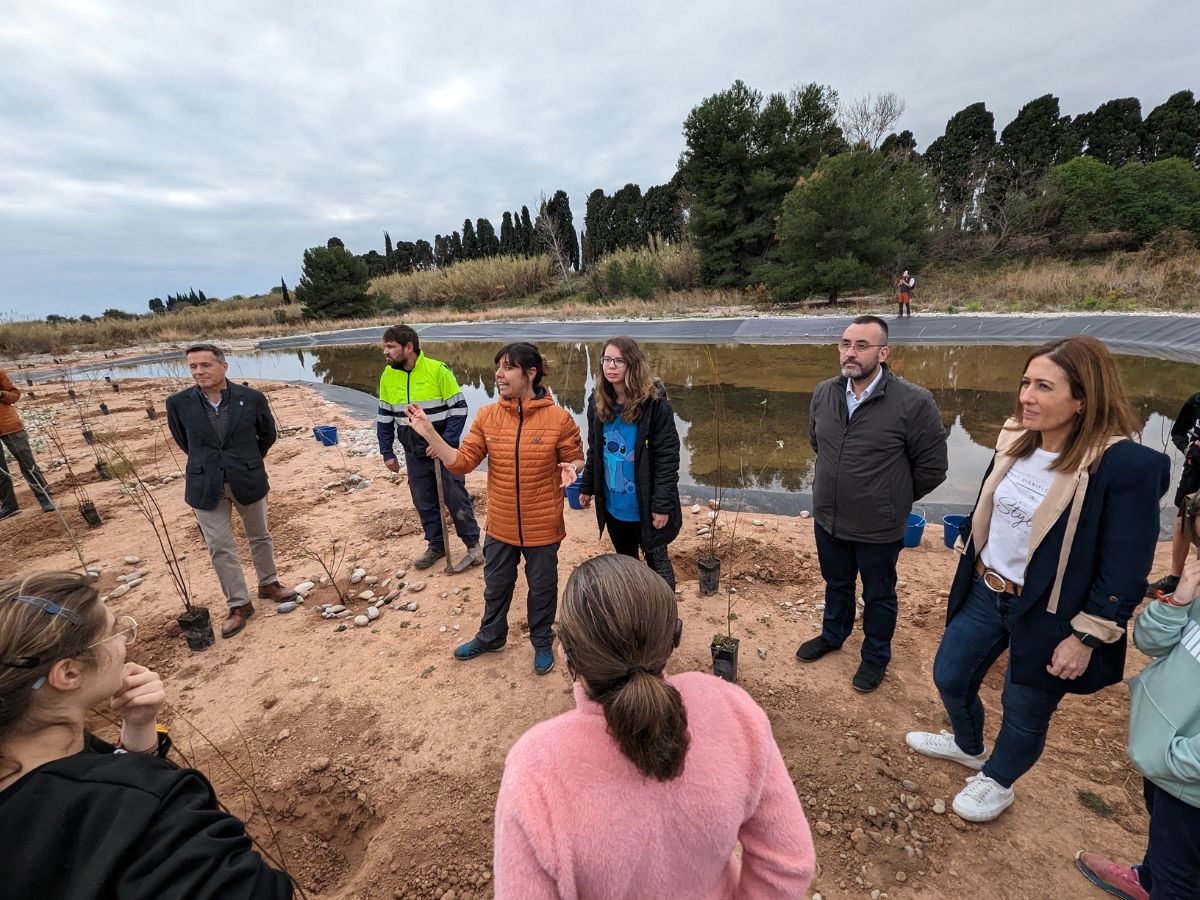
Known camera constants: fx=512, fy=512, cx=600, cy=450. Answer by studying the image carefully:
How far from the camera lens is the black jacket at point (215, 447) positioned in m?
3.26

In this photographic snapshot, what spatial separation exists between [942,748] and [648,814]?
2.13 metres

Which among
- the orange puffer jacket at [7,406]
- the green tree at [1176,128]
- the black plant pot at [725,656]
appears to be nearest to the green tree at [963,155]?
the green tree at [1176,128]

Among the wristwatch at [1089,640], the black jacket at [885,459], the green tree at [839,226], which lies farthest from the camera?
the green tree at [839,226]

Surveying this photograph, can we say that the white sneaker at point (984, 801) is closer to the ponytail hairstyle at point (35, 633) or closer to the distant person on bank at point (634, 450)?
the distant person on bank at point (634, 450)

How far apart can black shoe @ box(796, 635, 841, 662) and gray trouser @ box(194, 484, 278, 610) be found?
3.65m

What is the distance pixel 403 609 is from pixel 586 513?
6.43 ft

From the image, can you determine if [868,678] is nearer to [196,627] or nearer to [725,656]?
[725,656]

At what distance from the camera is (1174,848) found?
1312mm

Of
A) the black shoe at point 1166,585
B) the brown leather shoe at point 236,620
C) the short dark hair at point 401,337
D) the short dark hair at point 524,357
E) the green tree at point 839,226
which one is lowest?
the brown leather shoe at point 236,620

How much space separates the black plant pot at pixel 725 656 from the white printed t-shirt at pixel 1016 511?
124 centimetres

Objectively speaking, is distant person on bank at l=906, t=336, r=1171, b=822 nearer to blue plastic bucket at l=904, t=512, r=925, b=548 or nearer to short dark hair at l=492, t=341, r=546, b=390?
short dark hair at l=492, t=341, r=546, b=390

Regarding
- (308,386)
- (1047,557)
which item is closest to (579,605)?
(1047,557)

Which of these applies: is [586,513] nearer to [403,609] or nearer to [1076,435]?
[403,609]

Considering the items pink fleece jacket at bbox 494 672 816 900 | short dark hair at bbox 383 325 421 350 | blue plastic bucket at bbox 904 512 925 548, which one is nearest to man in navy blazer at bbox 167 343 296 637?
short dark hair at bbox 383 325 421 350
